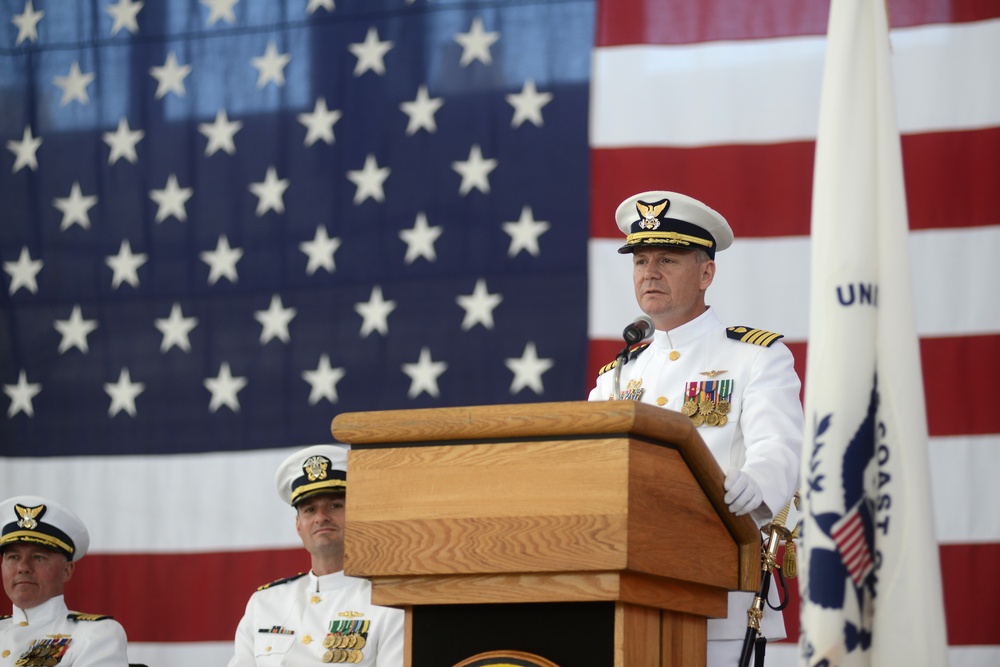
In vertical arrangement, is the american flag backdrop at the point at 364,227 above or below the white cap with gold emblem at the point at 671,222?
above

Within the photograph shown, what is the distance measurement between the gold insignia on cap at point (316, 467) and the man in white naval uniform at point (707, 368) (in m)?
1.22

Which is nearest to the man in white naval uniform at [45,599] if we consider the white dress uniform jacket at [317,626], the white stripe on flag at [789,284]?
the white dress uniform jacket at [317,626]

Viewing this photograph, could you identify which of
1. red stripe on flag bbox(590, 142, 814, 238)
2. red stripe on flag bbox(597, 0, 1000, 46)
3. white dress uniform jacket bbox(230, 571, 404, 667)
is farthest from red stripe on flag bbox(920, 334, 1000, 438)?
white dress uniform jacket bbox(230, 571, 404, 667)

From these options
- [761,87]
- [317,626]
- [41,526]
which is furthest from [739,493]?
[41,526]

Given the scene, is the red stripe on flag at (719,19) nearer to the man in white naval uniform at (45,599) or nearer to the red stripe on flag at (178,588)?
the red stripe on flag at (178,588)

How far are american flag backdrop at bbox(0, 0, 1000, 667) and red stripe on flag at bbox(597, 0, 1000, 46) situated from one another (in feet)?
0.04

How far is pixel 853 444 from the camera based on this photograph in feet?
7.16

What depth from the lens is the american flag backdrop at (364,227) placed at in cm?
455

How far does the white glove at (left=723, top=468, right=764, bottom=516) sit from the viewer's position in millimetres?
2453

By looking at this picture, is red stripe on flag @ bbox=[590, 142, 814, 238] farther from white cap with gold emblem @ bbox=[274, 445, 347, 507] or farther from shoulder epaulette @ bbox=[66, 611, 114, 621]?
shoulder epaulette @ bbox=[66, 611, 114, 621]

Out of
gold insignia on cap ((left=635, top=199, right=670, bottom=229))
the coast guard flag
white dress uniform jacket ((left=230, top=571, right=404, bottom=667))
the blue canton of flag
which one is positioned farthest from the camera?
the blue canton of flag

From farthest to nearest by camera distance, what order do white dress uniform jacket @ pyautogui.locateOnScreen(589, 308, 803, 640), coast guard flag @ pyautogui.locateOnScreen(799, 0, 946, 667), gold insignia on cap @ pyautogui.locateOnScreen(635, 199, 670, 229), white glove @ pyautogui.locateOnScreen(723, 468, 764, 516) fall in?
gold insignia on cap @ pyautogui.locateOnScreen(635, 199, 670, 229) → white dress uniform jacket @ pyautogui.locateOnScreen(589, 308, 803, 640) → white glove @ pyautogui.locateOnScreen(723, 468, 764, 516) → coast guard flag @ pyautogui.locateOnScreen(799, 0, 946, 667)

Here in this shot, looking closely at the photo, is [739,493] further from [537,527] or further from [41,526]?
[41,526]

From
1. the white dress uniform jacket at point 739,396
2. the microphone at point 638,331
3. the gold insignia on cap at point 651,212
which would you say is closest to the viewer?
the microphone at point 638,331
